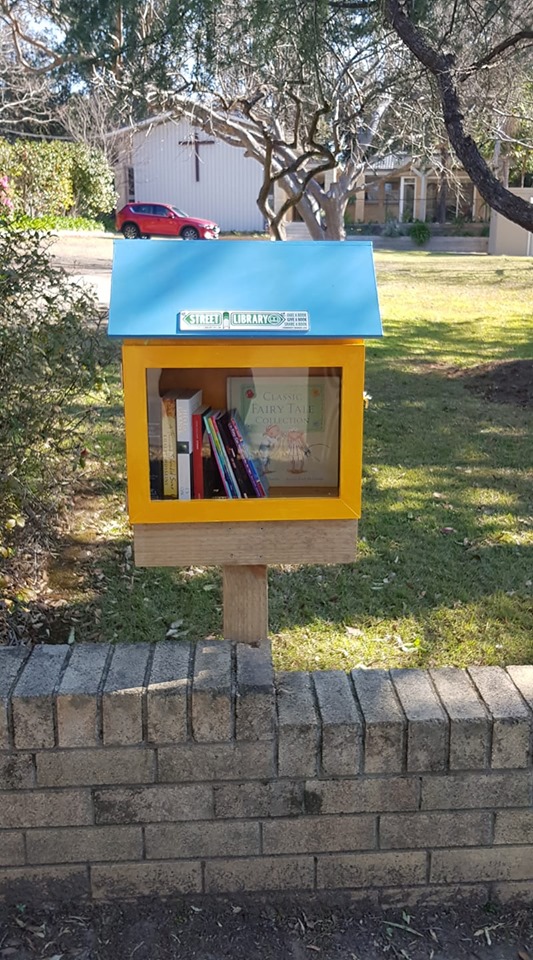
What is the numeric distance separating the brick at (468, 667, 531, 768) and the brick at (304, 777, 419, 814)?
0.23m

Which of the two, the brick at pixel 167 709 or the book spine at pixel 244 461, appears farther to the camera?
the book spine at pixel 244 461

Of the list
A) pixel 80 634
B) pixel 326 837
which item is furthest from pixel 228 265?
pixel 80 634

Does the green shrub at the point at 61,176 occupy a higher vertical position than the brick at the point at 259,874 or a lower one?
higher

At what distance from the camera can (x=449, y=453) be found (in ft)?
20.5

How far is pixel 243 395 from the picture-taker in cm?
239

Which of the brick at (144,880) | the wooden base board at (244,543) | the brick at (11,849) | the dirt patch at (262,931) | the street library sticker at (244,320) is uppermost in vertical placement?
the street library sticker at (244,320)

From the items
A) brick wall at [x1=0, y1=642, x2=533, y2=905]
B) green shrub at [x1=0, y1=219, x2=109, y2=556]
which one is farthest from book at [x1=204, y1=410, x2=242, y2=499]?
green shrub at [x1=0, y1=219, x2=109, y2=556]

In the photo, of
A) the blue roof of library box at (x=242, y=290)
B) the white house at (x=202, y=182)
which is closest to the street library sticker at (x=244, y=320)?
the blue roof of library box at (x=242, y=290)

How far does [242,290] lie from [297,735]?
113 cm

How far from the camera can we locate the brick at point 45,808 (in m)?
2.22

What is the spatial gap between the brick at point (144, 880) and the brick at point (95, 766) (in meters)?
0.26

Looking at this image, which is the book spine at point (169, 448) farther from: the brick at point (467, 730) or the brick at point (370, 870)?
the brick at point (370, 870)

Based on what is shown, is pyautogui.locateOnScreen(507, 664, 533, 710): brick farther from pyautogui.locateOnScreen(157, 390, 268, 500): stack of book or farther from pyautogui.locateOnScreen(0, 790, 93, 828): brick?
pyautogui.locateOnScreen(0, 790, 93, 828): brick

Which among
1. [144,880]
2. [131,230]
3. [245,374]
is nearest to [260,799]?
[144,880]
